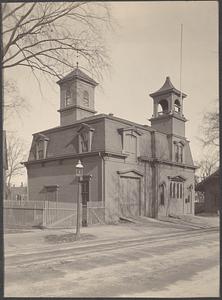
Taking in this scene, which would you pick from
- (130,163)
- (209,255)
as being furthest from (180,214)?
(209,255)

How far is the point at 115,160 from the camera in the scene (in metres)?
26.6

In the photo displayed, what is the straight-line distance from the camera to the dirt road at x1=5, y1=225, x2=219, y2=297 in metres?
7.24

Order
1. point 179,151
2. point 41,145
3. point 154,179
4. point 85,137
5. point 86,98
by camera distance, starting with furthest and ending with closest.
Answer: point 179,151, point 86,98, point 41,145, point 154,179, point 85,137

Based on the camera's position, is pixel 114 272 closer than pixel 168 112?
Yes

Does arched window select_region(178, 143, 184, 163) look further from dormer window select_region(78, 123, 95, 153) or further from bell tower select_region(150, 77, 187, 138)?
dormer window select_region(78, 123, 95, 153)

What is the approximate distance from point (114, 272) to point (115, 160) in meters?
17.6

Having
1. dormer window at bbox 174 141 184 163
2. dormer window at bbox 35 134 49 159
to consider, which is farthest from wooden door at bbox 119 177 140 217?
dormer window at bbox 35 134 49 159

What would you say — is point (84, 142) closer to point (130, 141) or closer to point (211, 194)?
point (130, 141)

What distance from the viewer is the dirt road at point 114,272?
7242 millimetres

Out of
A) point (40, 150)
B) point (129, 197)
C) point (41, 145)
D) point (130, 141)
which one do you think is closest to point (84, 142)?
point (130, 141)

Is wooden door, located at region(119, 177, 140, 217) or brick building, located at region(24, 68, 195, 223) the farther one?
wooden door, located at region(119, 177, 140, 217)

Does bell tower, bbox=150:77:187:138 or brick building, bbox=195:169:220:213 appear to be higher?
bell tower, bbox=150:77:187:138

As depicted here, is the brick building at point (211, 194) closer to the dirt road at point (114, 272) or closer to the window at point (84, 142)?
the window at point (84, 142)

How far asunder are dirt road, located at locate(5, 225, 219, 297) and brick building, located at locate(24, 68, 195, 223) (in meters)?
11.0
